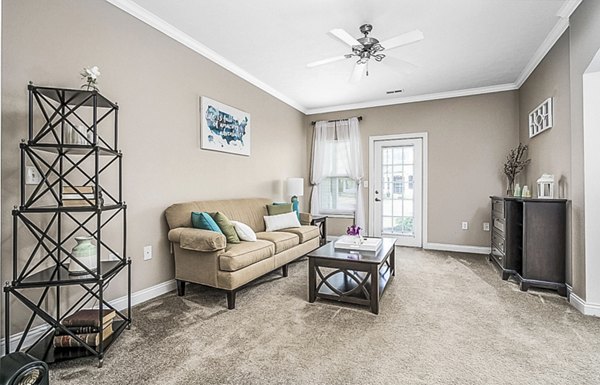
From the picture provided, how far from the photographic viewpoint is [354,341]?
2.05 metres

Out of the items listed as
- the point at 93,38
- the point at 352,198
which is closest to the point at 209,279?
the point at 93,38

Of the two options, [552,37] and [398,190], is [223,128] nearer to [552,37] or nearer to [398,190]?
[398,190]

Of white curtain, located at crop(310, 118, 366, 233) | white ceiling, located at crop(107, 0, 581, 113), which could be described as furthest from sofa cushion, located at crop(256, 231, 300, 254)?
white curtain, located at crop(310, 118, 366, 233)

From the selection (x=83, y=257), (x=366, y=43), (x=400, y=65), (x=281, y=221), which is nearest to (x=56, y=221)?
(x=83, y=257)

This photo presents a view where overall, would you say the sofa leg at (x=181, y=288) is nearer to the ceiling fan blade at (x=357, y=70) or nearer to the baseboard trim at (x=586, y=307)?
the ceiling fan blade at (x=357, y=70)

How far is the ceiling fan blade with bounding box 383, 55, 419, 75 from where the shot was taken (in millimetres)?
3622

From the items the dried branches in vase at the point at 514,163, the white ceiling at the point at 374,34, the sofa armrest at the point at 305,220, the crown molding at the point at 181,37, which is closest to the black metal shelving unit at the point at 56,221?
the crown molding at the point at 181,37

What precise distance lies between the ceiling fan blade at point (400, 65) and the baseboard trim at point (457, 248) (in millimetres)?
2831

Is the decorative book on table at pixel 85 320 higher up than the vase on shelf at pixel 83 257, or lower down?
lower down

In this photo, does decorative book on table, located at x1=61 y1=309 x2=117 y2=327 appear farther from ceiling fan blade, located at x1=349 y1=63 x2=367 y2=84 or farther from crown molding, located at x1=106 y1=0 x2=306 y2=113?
ceiling fan blade, located at x1=349 y1=63 x2=367 y2=84

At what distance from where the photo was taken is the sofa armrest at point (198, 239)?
256 centimetres

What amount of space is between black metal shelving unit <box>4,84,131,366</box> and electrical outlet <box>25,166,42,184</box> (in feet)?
0.11

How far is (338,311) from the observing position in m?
2.55

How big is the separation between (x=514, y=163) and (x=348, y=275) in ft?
10.5
